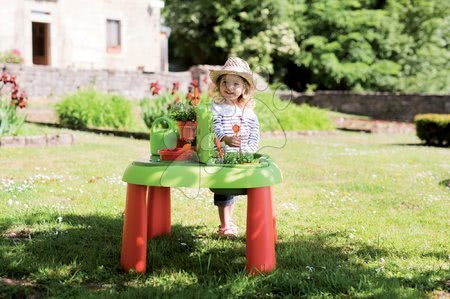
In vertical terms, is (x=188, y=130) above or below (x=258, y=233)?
above

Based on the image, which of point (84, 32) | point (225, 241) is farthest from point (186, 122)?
point (84, 32)

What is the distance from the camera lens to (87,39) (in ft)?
84.9

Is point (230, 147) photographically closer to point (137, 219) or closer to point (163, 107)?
point (137, 219)

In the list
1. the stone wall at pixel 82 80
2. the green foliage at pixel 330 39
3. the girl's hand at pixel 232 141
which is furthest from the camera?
the green foliage at pixel 330 39

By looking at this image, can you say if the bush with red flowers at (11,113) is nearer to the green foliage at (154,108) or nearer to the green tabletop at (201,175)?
the green foliage at (154,108)

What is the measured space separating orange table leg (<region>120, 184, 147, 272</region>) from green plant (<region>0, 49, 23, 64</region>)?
19278 mm

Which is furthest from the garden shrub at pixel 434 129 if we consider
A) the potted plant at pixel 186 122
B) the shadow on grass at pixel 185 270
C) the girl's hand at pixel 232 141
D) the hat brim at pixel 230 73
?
the potted plant at pixel 186 122

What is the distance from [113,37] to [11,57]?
589 cm

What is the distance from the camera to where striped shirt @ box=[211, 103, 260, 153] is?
15.2 ft

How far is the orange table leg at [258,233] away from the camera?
12.5 feet

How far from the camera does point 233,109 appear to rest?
4.65 metres

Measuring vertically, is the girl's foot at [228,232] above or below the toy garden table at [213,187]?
below

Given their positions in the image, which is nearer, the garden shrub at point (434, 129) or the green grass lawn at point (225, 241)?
the green grass lawn at point (225, 241)

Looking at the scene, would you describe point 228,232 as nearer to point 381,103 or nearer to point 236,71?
point 236,71
